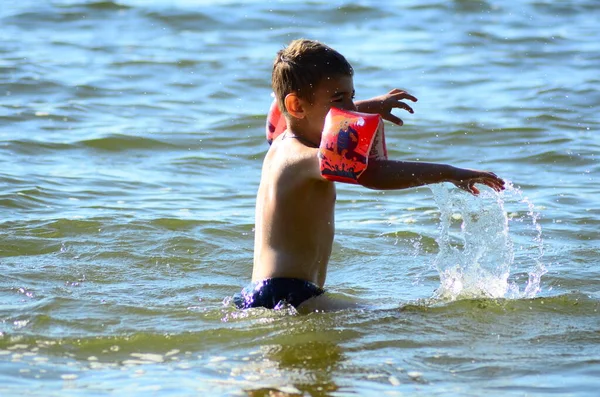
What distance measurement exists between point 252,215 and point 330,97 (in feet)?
8.67

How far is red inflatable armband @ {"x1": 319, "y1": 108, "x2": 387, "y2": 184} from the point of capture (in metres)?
4.38

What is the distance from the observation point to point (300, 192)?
4.75 m

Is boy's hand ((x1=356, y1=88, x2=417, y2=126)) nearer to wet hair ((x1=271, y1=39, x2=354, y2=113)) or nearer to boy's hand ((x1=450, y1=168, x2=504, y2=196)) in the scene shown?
wet hair ((x1=271, y1=39, x2=354, y2=113))

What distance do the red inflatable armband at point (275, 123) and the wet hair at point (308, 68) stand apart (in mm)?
540

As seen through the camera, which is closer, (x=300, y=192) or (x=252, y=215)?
(x=300, y=192)

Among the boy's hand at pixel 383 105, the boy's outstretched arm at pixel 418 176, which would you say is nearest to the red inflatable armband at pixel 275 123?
the boy's hand at pixel 383 105

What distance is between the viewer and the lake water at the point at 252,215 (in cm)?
432

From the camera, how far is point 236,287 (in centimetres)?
579

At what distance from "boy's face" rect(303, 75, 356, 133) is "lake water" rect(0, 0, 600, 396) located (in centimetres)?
91

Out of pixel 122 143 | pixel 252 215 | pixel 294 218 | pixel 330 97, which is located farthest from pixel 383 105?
pixel 122 143

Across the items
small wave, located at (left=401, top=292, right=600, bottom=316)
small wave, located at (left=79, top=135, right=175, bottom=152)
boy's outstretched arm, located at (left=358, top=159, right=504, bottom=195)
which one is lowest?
small wave, located at (left=401, top=292, right=600, bottom=316)

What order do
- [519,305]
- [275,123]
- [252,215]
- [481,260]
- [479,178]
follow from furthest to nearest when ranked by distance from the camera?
1. [252,215]
2. [481,260]
3. [275,123]
4. [519,305]
5. [479,178]

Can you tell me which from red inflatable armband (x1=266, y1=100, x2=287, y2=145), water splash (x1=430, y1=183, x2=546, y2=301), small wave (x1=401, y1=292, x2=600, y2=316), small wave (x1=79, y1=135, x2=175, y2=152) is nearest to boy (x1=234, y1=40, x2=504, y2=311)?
red inflatable armband (x1=266, y1=100, x2=287, y2=145)

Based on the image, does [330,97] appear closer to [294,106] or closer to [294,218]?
[294,106]
